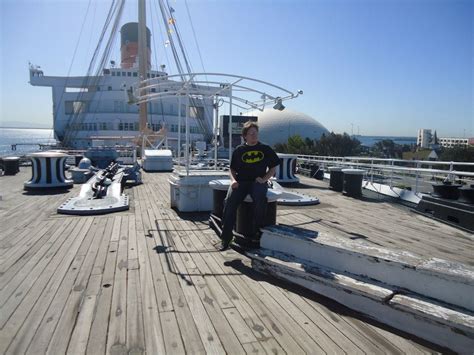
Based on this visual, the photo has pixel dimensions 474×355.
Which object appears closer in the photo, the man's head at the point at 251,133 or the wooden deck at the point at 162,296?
the wooden deck at the point at 162,296

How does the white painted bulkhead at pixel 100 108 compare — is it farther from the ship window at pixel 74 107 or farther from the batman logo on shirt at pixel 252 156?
the batman logo on shirt at pixel 252 156

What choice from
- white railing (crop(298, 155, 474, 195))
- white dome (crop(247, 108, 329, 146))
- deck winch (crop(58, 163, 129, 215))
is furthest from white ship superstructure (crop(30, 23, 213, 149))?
deck winch (crop(58, 163, 129, 215))

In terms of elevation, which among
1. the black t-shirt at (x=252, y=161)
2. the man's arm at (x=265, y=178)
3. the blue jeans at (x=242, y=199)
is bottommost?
the blue jeans at (x=242, y=199)

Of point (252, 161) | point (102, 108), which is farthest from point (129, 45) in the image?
point (252, 161)

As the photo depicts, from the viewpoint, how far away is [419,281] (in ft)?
8.59

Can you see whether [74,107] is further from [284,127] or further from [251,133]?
[251,133]

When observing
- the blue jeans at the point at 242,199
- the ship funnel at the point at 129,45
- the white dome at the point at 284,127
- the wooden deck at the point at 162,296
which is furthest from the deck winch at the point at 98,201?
the white dome at the point at 284,127

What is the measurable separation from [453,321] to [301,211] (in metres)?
4.75

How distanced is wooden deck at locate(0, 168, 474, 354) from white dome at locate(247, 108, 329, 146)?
74.4 meters

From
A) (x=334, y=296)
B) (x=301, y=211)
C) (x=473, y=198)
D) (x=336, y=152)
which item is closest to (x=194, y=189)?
(x=301, y=211)

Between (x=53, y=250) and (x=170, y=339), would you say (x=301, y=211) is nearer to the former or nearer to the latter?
(x=53, y=250)

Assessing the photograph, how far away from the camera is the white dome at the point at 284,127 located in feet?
263

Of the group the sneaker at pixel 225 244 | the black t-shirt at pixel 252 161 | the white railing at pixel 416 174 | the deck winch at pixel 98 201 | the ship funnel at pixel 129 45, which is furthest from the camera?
the ship funnel at pixel 129 45

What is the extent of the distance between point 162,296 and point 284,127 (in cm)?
8094
